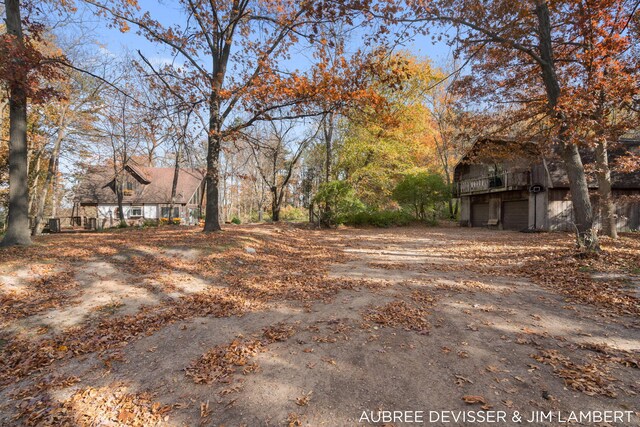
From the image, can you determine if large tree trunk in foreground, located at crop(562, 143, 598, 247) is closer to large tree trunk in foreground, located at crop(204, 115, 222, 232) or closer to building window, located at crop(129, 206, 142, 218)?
large tree trunk in foreground, located at crop(204, 115, 222, 232)

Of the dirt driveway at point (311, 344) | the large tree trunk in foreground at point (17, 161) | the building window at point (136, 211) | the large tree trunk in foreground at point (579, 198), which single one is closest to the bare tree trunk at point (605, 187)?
the large tree trunk in foreground at point (579, 198)

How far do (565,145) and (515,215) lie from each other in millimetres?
14854

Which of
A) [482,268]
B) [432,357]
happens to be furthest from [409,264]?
[432,357]

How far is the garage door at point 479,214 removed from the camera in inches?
930

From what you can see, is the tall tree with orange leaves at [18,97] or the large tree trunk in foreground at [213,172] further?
the large tree trunk in foreground at [213,172]

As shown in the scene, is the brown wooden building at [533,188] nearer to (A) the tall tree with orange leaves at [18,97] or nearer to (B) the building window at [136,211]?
(A) the tall tree with orange leaves at [18,97]

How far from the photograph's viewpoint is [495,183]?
21.7m

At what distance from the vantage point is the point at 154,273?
6.76 m

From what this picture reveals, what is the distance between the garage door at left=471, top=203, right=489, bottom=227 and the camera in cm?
2361

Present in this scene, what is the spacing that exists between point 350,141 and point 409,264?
16.5m

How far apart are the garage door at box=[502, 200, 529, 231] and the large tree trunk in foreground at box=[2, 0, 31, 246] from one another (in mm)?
24165

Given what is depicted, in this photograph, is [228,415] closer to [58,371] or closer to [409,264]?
[58,371]

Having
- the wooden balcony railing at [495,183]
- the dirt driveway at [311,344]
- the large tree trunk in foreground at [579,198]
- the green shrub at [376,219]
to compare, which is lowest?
the dirt driveway at [311,344]

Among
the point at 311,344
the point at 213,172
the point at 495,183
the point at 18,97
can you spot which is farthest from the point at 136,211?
the point at 311,344
